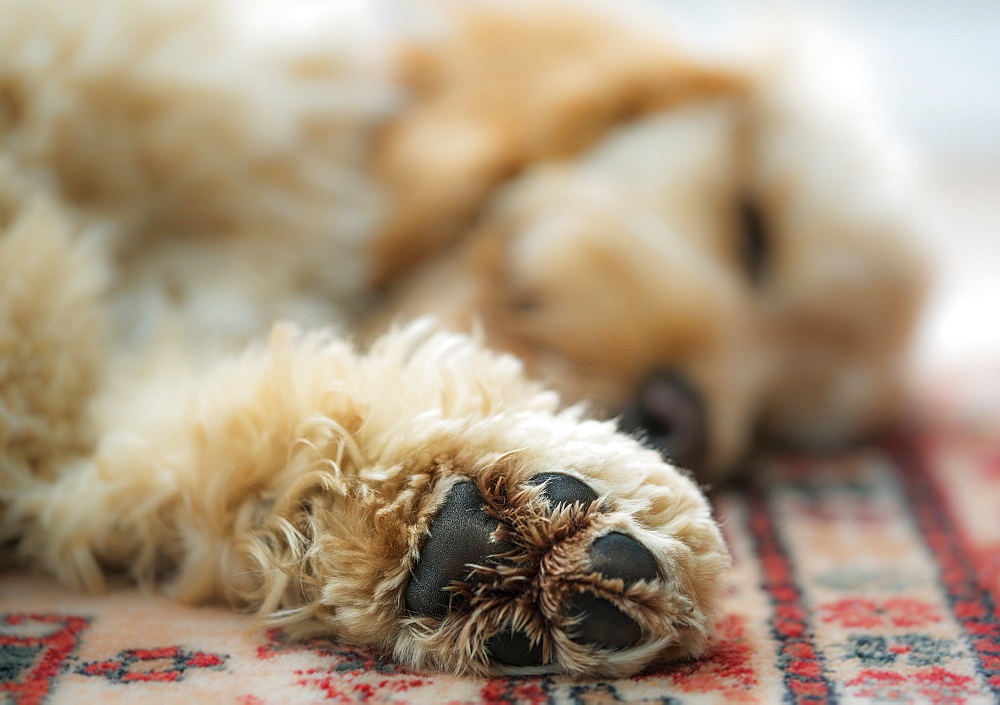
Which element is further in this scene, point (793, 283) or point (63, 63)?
point (793, 283)

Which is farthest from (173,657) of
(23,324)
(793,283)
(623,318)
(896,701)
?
(793,283)

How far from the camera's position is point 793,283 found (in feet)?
4.57

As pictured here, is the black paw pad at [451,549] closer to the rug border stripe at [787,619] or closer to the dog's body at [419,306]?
the dog's body at [419,306]

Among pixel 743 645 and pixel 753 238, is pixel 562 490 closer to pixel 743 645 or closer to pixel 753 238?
pixel 743 645

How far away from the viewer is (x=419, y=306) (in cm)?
130

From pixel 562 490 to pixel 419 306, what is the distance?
2.08 ft

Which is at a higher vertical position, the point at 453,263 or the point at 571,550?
the point at 453,263

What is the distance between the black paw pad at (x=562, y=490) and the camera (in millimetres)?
699

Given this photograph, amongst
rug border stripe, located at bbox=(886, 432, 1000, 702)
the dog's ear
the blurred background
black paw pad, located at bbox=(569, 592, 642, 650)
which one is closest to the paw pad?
black paw pad, located at bbox=(569, 592, 642, 650)

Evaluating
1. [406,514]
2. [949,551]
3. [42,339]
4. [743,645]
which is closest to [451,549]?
[406,514]

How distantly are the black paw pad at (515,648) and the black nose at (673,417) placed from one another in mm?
462

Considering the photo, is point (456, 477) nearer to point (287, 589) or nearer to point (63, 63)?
point (287, 589)

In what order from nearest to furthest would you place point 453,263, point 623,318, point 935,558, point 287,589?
point 287,589 → point 935,558 → point 623,318 → point 453,263

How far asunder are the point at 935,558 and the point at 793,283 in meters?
0.46
